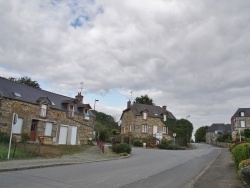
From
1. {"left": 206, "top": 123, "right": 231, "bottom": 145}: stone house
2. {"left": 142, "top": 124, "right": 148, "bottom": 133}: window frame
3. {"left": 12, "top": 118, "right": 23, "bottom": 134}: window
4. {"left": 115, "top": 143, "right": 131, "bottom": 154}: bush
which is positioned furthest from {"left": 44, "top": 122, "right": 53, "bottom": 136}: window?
{"left": 206, "top": 123, "right": 231, "bottom": 145}: stone house

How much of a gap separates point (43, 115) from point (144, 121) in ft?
75.4

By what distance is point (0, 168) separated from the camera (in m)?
11.5

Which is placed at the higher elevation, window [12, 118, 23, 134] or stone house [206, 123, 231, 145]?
stone house [206, 123, 231, 145]

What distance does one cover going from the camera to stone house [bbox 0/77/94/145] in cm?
2542

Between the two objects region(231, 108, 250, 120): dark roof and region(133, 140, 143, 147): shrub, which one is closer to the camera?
region(133, 140, 143, 147): shrub

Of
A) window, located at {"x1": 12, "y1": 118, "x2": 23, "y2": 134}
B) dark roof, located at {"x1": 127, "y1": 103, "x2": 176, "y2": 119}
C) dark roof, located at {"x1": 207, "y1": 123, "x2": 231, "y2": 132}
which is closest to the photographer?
window, located at {"x1": 12, "y1": 118, "x2": 23, "y2": 134}

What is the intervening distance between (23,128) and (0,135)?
327 centimetres

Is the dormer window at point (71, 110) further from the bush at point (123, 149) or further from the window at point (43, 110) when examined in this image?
the bush at point (123, 149)

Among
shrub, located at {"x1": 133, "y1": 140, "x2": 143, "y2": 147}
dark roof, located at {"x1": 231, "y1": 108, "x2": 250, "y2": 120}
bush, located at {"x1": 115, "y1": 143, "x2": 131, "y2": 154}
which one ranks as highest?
dark roof, located at {"x1": 231, "y1": 108, "x2": 250, "y2": 120}

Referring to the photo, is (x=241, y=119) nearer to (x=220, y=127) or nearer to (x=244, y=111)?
(x=244, y=111)

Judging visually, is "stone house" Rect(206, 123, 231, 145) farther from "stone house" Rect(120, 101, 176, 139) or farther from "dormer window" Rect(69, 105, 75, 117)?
"dormer window" Rect(69, 105, 75, 117)

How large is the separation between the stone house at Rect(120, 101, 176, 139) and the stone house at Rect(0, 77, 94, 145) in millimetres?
14454

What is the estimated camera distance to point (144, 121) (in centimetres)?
4809

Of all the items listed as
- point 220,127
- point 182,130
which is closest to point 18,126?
point 182,130
